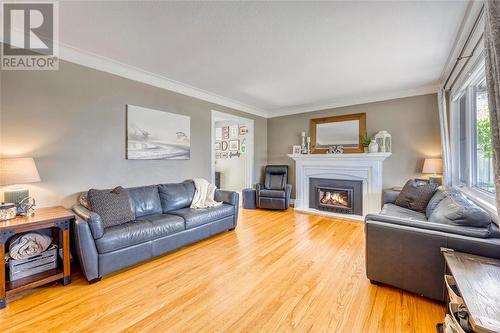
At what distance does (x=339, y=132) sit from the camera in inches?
190

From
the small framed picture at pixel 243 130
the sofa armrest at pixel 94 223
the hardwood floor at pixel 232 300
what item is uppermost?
the small framed picture at pixel 243 130

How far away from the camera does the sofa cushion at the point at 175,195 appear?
325 cm

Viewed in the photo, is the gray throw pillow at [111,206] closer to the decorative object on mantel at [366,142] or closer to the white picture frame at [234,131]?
the white picture frame at [234,131]

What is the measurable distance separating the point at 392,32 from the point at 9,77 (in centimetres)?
390

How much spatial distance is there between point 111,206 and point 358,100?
15.4 ft

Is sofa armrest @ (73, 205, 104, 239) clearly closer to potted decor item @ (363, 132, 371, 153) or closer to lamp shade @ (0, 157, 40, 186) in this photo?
lamp shade @ (0, 157, 40, 186)

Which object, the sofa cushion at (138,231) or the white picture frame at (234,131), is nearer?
the sofa cushion at (138,231)

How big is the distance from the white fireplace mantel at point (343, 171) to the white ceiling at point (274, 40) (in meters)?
1.42

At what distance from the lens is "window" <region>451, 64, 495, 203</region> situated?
2.34 m

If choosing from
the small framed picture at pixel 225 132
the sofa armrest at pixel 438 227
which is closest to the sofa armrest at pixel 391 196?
the sofa armrest at pixel 438 227

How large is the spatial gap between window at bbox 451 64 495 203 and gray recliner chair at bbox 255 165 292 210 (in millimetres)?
2855

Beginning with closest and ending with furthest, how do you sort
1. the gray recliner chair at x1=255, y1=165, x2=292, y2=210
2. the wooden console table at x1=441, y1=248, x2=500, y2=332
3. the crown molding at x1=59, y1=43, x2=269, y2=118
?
the wooden console table at x1=441, y1=248, x2=500, y2=332 → the crown molding at x1=59, y1=43, x2=269, y2=118 → the gray recliner chair at x1=255, y1=165, x2=292, y2=210

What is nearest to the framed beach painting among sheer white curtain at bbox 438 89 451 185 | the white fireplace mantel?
the white fireplace mantel

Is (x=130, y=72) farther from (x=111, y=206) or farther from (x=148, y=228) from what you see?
(x=148, y=228)
